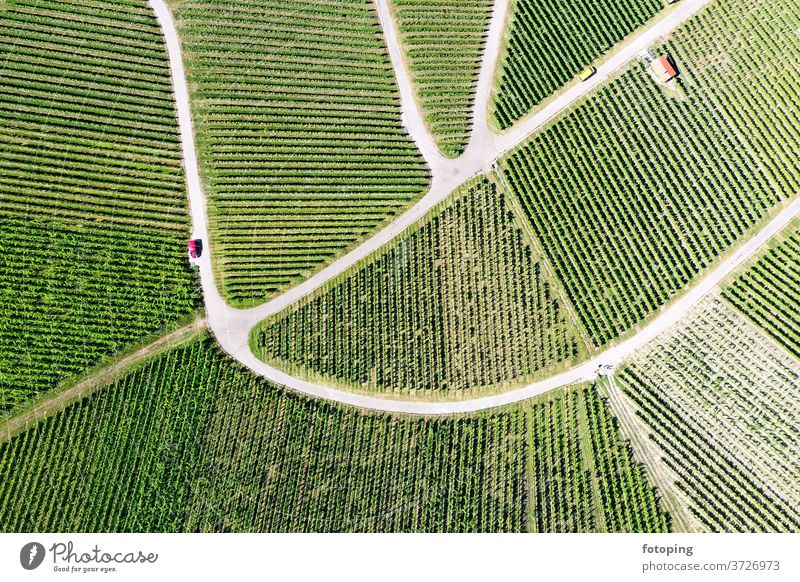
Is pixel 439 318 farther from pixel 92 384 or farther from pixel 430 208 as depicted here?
pixel 92 384

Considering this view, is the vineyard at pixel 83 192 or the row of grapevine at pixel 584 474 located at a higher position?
the vineyard at pixel 83 192

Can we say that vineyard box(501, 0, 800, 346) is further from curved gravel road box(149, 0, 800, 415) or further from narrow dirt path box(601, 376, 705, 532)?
narrow dirt path box(601, 376, 705, 532)

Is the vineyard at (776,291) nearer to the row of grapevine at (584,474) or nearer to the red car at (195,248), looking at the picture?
the row of grapevine at (584,474)

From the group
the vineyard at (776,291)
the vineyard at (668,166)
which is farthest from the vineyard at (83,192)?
the vineyard at (776,291)

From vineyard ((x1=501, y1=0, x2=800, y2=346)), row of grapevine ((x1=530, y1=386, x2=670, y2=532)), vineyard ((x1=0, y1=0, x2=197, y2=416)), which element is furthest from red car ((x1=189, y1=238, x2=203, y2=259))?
row of grapevine ((x1=530, y1=386, x2=670, y2=532))

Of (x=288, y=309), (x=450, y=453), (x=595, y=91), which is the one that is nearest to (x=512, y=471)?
(x=450, y=453)

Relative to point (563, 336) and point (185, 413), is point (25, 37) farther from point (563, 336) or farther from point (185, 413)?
point (563, 336)
